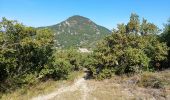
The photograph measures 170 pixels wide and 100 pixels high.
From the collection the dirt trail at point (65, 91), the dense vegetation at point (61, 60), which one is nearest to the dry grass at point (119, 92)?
the dirt trail at point (65, 91)

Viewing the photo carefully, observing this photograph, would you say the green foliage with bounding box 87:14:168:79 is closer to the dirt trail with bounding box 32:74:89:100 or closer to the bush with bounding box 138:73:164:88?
the dirt trail with bounding box 32:74:89:100

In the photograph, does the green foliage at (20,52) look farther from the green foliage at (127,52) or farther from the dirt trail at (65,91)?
the green foliage at (127,52)

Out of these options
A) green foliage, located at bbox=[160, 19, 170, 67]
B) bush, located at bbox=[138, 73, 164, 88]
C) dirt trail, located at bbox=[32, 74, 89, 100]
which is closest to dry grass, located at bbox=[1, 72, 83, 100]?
dirt trail, located at bbox=[32, 74, 89, 100]

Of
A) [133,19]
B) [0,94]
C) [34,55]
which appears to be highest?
[133,19]

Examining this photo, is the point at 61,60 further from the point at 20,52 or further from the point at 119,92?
the point at 119,92

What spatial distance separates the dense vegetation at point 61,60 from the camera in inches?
1193

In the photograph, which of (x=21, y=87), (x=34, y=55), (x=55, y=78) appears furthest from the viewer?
(x=55, y=78)

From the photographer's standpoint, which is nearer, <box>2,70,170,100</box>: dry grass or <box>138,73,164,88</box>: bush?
<box>2,70,170,100</box>: dry grass

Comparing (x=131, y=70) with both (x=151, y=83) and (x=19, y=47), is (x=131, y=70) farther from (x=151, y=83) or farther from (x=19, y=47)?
(x=19, y=47)

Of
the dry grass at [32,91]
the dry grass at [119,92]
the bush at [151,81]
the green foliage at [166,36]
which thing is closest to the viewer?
the dry grass at [119,92]

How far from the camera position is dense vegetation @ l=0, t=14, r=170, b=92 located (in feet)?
99.4

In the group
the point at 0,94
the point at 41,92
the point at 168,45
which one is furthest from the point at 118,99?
the point at 168,45

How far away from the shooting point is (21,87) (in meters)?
30.8

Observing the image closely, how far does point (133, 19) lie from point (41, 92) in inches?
653
